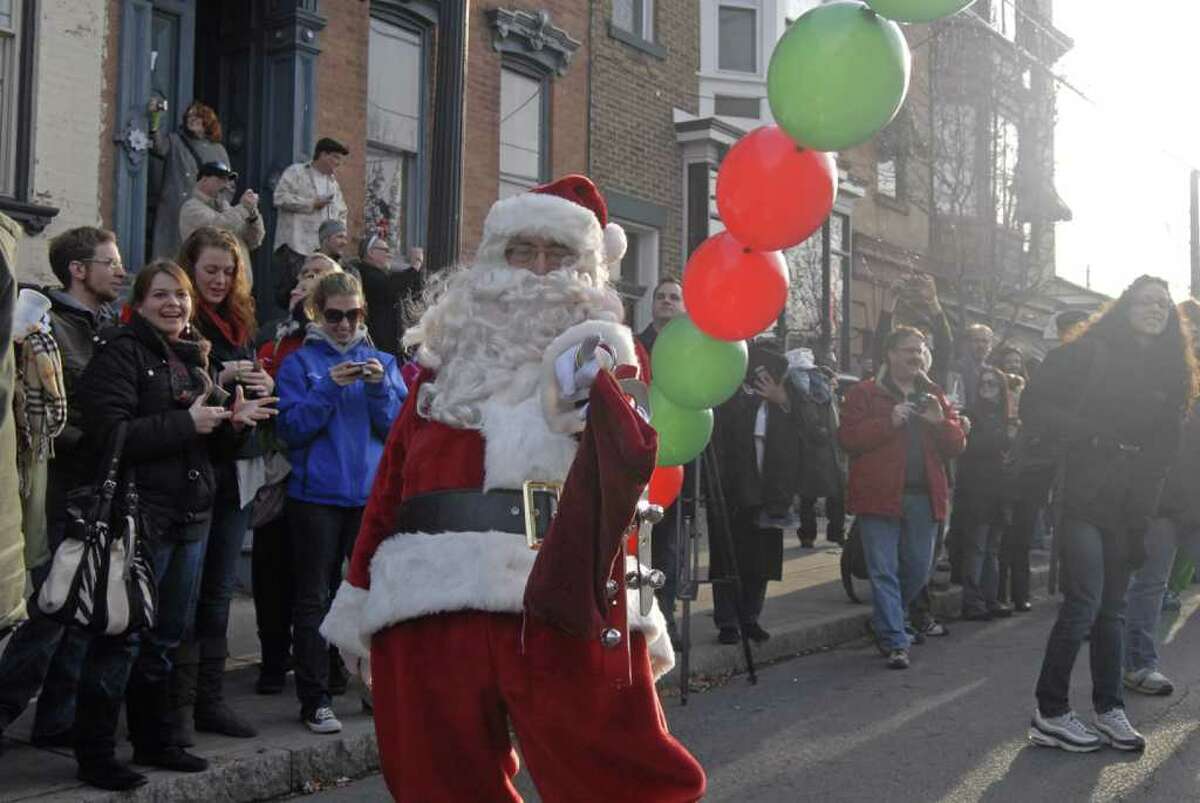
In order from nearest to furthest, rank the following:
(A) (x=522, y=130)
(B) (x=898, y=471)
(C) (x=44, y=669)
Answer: (C) (x=44, y=669) < (B) (x=898, y=471) < (A) (x=522, y=130)

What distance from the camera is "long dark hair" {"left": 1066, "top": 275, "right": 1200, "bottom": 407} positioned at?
231 inches

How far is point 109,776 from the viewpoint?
4.54 meters

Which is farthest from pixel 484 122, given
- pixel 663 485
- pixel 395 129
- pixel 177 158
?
pixel 663 485

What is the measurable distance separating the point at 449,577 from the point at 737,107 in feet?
49.2

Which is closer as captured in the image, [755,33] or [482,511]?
[482,511]

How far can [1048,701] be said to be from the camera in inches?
226

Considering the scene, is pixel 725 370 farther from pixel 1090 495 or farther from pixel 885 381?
pixel 885 381

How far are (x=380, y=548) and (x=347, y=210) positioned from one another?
7.98m

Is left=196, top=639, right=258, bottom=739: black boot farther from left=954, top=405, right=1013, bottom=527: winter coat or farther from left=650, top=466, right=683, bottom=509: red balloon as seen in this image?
left=954, top=405, right=1013, bottom=527: winter coat

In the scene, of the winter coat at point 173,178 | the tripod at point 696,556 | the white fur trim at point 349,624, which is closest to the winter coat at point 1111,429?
the tripod at point 696,556

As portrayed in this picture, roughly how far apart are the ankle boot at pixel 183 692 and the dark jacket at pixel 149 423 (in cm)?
70

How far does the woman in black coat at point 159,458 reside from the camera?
468 cm

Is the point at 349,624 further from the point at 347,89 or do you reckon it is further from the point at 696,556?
the point at 347,89

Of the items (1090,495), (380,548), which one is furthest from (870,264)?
(380,548)
